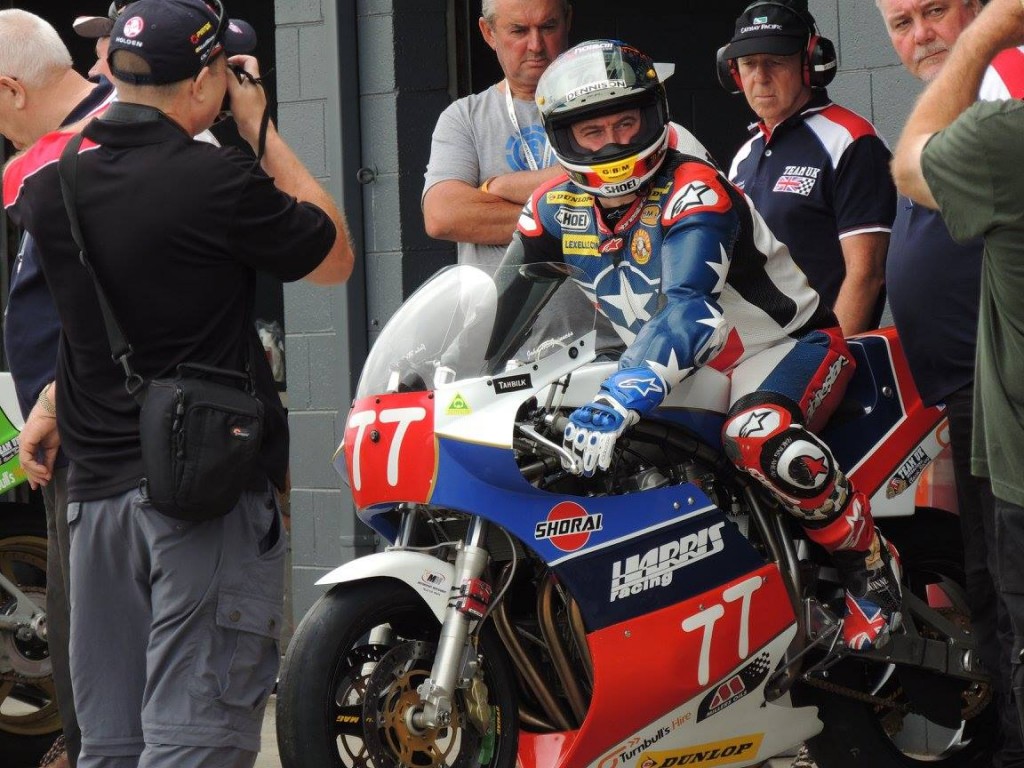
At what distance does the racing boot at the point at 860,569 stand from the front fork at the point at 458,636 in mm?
917

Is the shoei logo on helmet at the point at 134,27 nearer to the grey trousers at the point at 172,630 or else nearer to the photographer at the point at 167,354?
the photographer at the point at 167,354

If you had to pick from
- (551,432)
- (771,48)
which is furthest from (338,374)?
(551,432)

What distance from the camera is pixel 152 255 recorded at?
363 cm

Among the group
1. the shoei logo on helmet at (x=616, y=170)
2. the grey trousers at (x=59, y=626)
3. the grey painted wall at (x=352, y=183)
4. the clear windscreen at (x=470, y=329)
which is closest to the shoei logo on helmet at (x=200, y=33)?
→ the clear windscreen at (x=470, y=329)

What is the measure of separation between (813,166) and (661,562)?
5.38 feet

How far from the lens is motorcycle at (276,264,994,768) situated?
3902 mm

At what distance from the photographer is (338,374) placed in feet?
22.7

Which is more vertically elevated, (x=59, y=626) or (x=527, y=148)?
(x=527, y=148)

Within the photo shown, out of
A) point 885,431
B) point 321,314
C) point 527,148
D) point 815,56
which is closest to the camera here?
point 885,431

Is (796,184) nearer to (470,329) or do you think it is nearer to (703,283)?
(703,283)

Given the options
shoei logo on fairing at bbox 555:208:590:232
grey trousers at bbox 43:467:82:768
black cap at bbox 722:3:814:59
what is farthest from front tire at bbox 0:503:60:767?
black cap at bbox 722:3:814:59

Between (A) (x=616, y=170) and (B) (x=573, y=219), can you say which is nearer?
(A) (x=616, y=170)

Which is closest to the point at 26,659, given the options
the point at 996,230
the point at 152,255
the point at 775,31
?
the point at 152,255

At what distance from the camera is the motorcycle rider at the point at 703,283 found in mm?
4141
